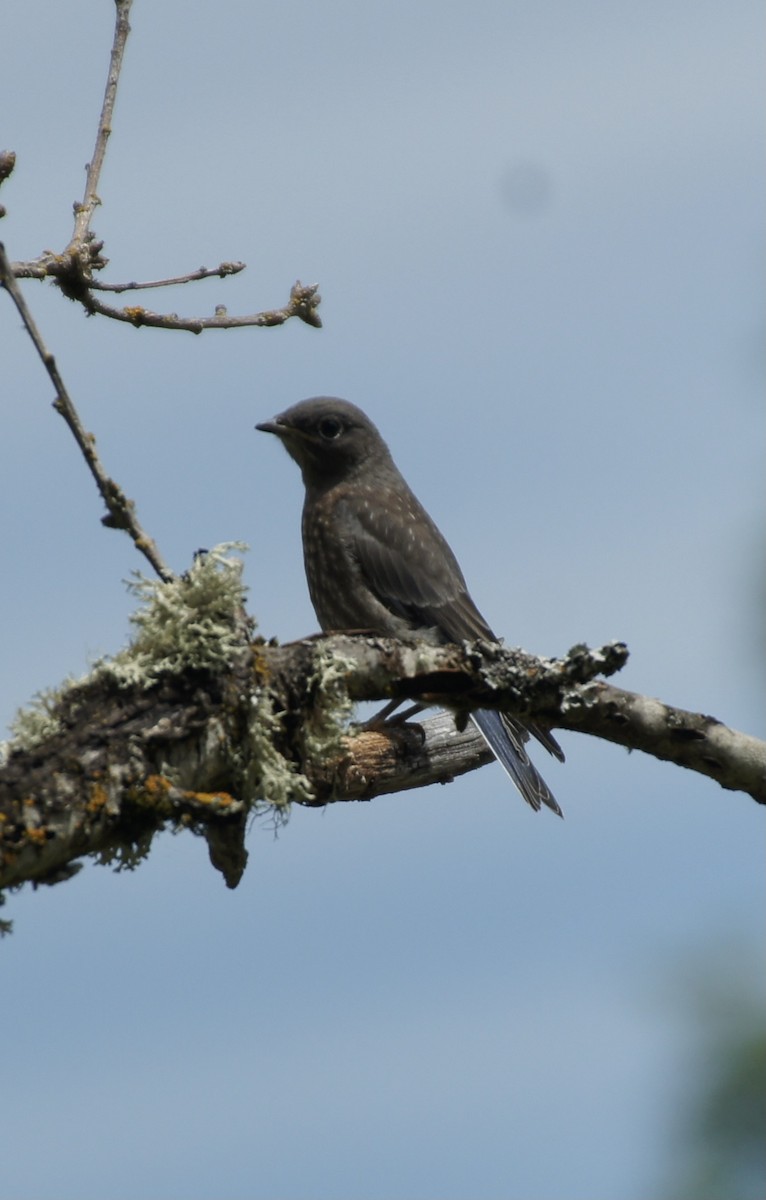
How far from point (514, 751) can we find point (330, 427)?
9.26ft

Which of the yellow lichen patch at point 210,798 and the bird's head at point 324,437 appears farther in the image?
the bird's head at point 324,437

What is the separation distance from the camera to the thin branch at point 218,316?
548 cm

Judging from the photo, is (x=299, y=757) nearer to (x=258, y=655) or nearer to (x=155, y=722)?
(x=258, y=655)

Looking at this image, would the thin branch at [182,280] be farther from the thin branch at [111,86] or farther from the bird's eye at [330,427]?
the bird's eye at [330,427]

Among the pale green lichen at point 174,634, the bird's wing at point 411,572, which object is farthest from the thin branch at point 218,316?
the bird's wing at point 411,572

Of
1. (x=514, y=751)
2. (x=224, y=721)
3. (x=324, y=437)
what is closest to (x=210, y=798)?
(x=224, y=721)

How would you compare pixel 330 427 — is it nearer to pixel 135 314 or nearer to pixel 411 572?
pixel 411 572

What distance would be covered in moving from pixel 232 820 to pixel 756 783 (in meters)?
2.09

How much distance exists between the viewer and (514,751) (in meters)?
7.25

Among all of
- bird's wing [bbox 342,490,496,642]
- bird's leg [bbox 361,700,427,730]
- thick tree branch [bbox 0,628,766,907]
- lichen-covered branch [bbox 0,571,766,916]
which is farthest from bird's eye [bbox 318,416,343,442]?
lichen-covered branch [bbox 0,571,766,916]

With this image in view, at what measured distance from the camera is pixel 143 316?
558cm

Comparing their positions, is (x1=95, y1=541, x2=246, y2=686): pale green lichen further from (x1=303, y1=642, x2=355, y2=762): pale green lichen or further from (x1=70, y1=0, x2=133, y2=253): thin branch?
(x1=70, y1=0, x2=133, y2=253): thin branch

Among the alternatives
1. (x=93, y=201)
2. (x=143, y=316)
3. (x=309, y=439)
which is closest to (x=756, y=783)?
(x=143, y=316)

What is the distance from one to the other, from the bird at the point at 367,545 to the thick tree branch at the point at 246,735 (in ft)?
7.41
